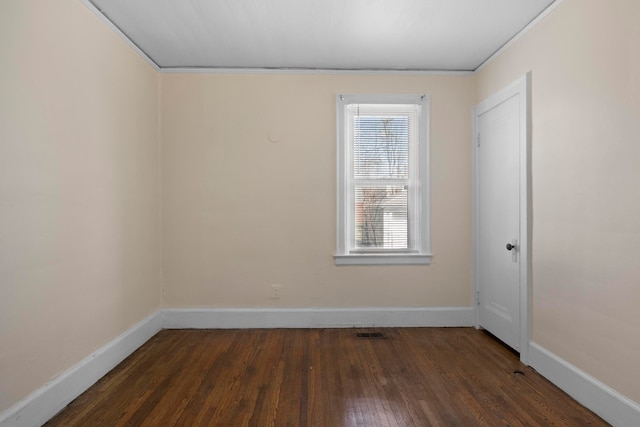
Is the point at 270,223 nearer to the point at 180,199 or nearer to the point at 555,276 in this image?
the point at 180,199

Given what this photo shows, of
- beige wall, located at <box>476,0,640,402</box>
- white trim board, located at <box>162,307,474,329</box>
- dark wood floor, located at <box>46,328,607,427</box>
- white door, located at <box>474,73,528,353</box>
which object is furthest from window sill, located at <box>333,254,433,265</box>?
beige wall, located at <box>476,0,640,402</box>

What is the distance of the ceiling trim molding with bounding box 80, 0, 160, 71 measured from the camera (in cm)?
272

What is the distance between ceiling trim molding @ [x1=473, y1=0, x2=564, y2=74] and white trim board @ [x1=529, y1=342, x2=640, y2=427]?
8.25 ft

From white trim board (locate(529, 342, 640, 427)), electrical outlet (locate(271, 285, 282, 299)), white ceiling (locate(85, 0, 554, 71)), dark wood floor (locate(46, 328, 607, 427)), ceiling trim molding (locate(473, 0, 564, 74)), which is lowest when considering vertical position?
dark wood floor (locate(46, 328, 607, 427))

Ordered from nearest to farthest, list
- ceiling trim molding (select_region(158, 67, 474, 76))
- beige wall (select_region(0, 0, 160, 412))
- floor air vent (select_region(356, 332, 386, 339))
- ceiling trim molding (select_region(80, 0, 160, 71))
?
beige wall (select_region(0, 0, 160, 412)), ceiling trim molding (select_region(80, 0, 160, 71)), floor air vent (select_region(356, 332, 386, 339)), ceiling trim molding (select_region(158, 67, 474, 76))

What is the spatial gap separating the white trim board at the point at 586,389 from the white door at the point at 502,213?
0.73 ft

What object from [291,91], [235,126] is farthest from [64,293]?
[291,91]

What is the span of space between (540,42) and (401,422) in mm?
2907

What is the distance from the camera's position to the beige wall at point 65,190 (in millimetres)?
2037

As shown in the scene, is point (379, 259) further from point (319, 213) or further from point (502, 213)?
point (502, 213)

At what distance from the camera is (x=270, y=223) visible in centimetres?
402

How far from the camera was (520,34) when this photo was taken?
3172mm

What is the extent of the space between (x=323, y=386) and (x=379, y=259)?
5.40ft

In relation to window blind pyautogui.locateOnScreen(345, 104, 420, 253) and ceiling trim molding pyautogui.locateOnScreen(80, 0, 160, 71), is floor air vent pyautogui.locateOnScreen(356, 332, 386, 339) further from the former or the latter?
ceiling trim molding pyautogui.locateOnScreen(80, 0, 160, 71)
